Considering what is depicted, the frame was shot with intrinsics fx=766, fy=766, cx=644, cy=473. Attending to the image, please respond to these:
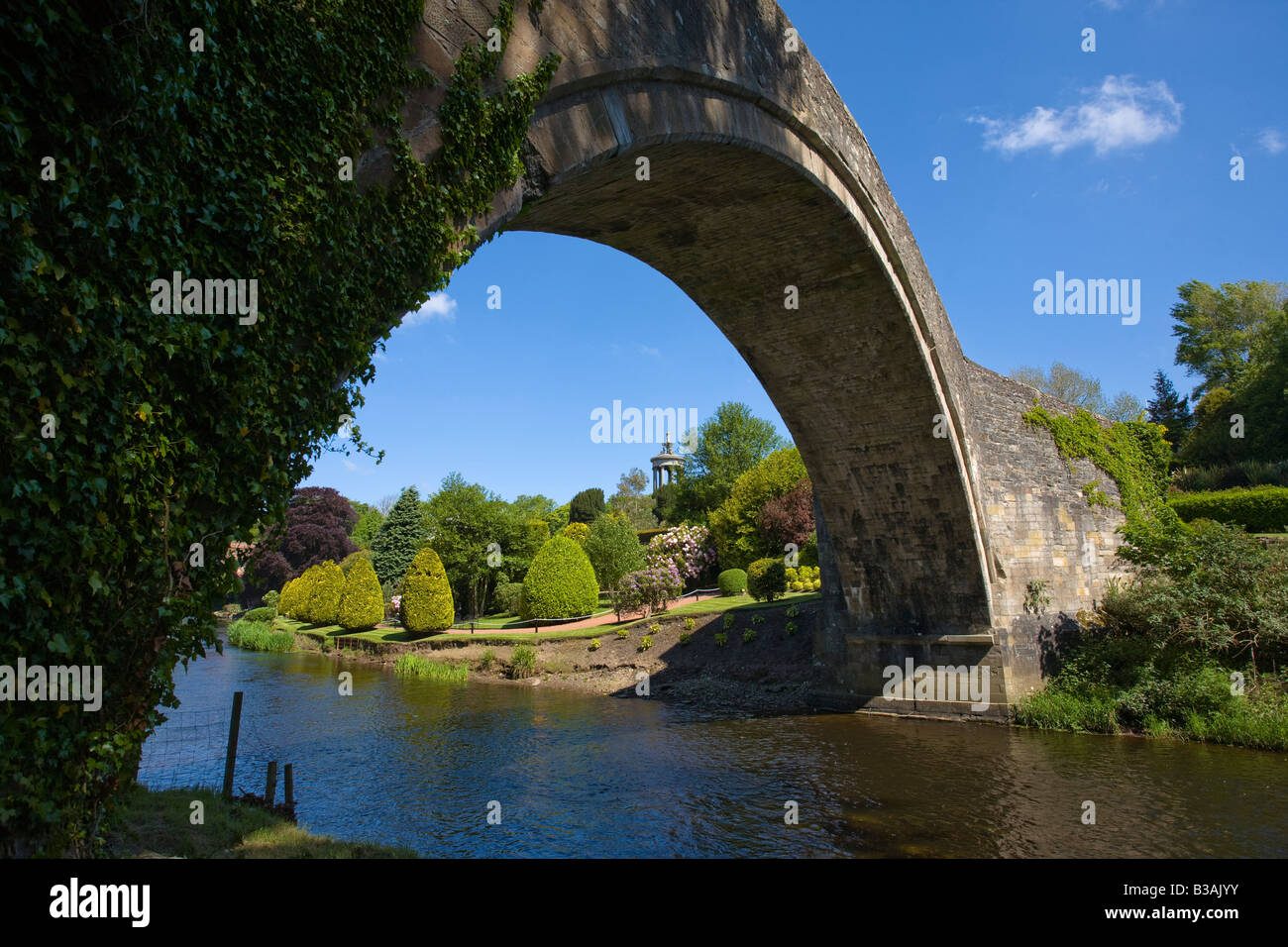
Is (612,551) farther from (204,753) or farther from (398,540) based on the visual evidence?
(204,753)

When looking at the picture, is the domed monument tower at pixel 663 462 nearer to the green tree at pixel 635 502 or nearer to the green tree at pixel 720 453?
the green tree at pixel 635 502

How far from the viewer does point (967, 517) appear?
11688 mm

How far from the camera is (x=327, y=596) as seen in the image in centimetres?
3117

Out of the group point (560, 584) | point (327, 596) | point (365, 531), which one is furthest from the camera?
point (365, 531)

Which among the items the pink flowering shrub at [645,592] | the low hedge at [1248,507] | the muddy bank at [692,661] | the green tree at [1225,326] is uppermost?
the green tree at [1225,326]

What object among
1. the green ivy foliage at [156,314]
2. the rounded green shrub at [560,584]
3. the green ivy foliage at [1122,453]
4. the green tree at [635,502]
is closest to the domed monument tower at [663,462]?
the green tree at [635,502]

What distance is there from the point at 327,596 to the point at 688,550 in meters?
14.9

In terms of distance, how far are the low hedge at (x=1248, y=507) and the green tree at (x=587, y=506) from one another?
3106 centimetres

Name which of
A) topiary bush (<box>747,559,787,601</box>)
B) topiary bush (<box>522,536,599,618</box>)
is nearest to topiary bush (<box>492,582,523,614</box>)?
topiary bush (<box>522,536,599,618</box>)

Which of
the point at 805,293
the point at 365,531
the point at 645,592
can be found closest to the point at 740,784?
the point at 805,293

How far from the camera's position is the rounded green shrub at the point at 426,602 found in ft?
77.5

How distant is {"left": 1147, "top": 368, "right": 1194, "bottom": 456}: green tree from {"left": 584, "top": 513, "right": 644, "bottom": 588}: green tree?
24505 mm

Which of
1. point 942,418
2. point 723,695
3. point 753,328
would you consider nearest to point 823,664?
point 723,695
